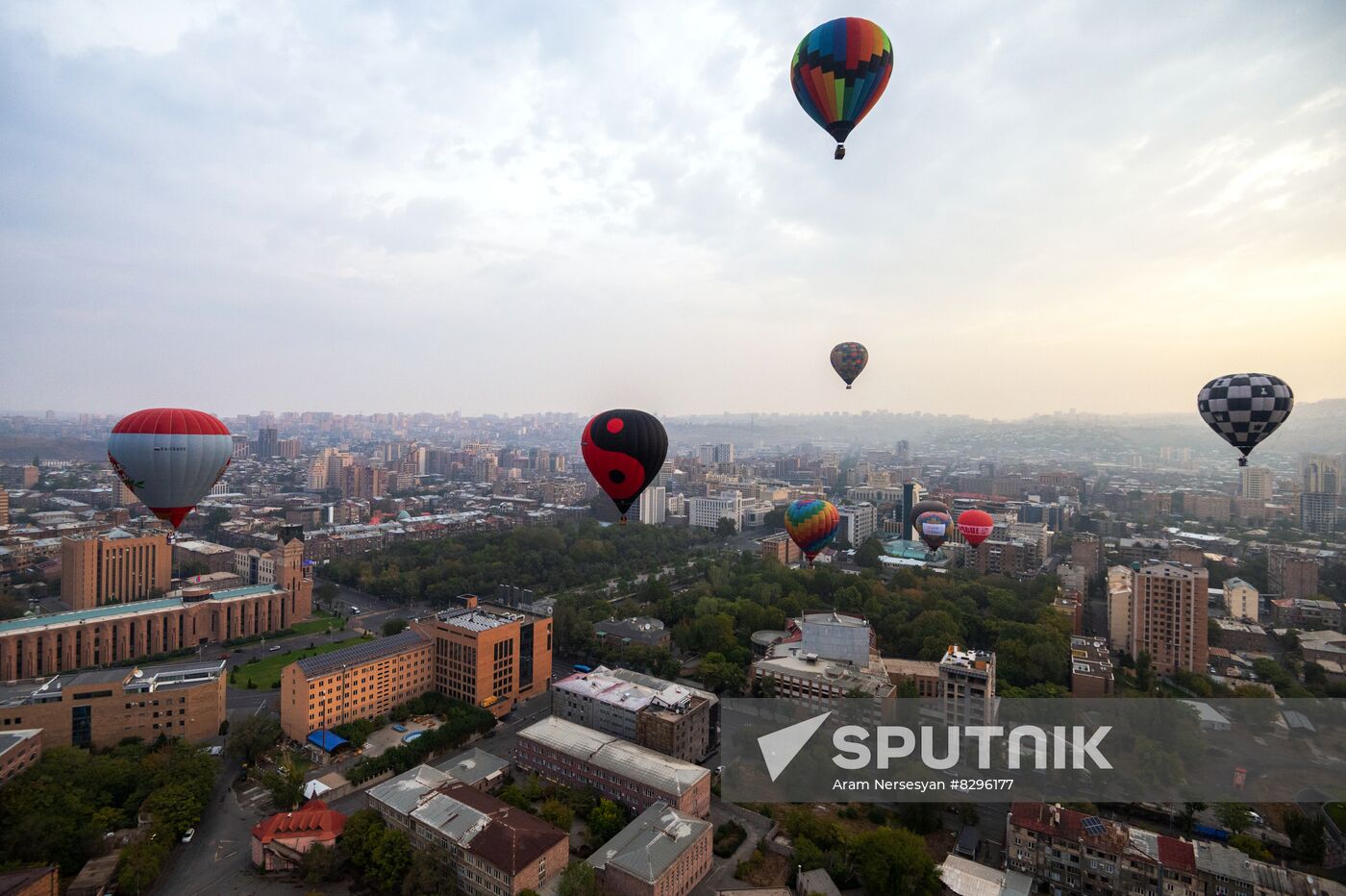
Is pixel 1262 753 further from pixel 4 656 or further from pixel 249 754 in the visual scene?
pixel 4 656

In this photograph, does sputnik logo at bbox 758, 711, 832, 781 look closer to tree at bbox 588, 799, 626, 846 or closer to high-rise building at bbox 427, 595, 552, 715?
tree at bbox 588, 799, 626, 846

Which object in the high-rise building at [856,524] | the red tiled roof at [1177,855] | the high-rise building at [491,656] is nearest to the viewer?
the red tiled roof at [1177,855]

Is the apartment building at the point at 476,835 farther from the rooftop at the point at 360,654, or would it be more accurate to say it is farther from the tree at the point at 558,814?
the rooftop at the point at 360,654

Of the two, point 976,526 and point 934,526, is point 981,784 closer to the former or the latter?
point 976,526

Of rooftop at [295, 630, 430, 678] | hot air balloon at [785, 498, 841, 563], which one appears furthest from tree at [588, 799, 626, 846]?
hot air balloon at [785, 498, 841, 563]

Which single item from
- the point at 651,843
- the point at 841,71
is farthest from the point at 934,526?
the point at 841,71

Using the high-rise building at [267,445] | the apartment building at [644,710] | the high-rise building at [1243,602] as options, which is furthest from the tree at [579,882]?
the high-rise building at [267,445]
